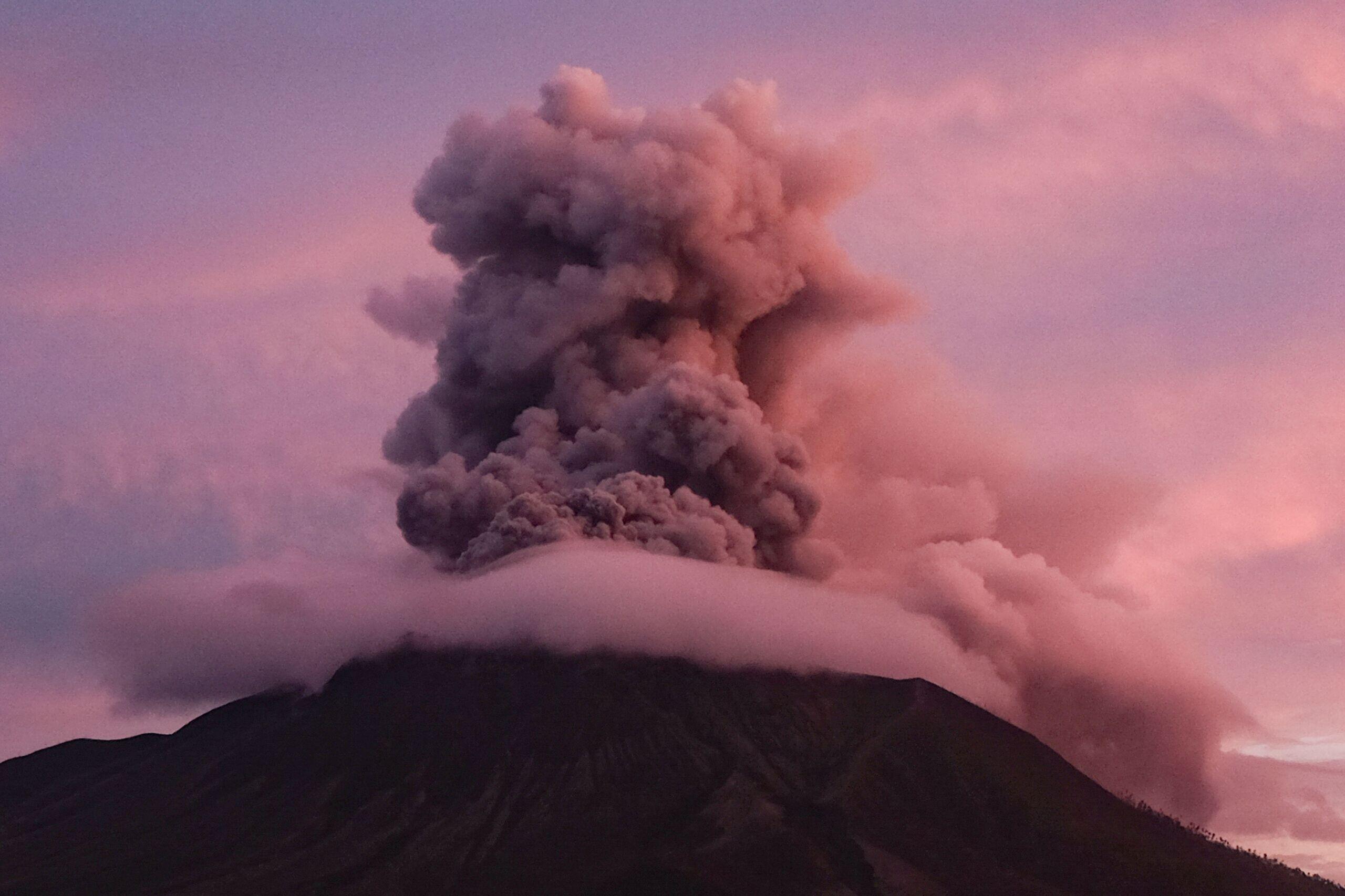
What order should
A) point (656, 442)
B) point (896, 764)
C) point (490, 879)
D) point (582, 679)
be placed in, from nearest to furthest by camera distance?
point (490, 879), point (656, 442), point (896, 764), point (582, 679)

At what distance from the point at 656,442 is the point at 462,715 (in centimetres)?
3290

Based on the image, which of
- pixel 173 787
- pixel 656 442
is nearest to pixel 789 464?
pixel 656 442

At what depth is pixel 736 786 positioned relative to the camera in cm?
12312

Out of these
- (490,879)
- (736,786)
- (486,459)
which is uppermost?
(486,459)

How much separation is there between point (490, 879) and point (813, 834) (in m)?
23.6

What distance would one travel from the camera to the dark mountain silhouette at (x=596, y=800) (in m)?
112

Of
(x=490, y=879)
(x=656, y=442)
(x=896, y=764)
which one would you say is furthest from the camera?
(x=896, y=764)

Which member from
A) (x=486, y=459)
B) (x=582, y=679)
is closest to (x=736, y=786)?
(x=582, y=679)

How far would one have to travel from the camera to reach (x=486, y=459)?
4850 inches

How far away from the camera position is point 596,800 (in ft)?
397

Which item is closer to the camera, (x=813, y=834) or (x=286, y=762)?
(x=813, y=834)

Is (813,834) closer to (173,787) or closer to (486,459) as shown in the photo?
(486,459)

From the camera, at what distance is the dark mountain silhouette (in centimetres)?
11175

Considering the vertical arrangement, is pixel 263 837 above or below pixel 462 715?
below
